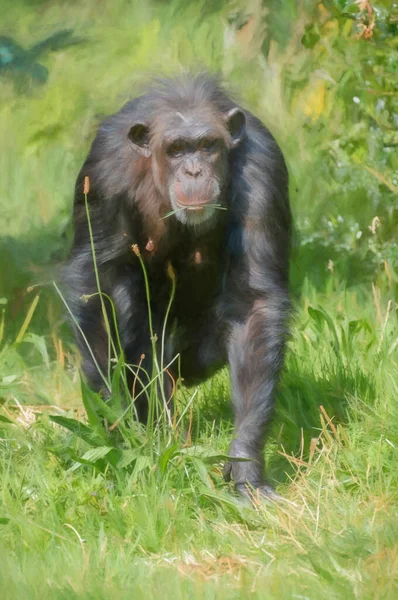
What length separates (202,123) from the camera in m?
5.47

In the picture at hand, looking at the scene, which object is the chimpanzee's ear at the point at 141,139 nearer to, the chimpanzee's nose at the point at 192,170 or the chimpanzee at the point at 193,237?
the chimpanzee at the point at 193,237

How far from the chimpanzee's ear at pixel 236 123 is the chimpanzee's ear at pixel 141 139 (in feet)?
1.33

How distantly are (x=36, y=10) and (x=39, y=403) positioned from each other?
227 inches

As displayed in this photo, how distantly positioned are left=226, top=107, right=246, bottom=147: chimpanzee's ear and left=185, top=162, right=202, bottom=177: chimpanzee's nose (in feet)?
0.90

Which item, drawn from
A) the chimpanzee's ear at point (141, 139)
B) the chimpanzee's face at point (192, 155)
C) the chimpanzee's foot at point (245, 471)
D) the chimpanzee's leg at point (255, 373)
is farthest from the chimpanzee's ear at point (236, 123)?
the chimpanzee's foot at point (245, 471)

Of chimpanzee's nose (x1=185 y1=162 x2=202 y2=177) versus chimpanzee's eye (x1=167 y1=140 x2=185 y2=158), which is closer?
chimpanzee's nose (x1=185 y1=162 x2=202 y2=177)

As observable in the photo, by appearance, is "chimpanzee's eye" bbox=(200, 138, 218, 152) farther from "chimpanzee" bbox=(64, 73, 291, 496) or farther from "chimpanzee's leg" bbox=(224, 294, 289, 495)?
"chimpanzee's leg" bbox=(224, 294, 289, 495)

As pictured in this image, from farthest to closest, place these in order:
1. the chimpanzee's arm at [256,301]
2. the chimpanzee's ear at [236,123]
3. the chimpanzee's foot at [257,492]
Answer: the chimpanzee's ear at [236,123]
the chimpanzee's arm at [256,301]
the chimpanzee's foot at [257,492]

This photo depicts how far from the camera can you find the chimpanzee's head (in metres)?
5.27

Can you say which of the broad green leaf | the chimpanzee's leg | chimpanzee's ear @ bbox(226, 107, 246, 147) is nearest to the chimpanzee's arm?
the chimpanzee's leg

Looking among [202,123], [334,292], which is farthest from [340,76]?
[202,123]

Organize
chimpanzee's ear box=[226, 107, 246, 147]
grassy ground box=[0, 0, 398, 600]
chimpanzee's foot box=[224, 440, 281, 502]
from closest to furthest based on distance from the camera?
grassy ground box=[0, 0, 398, 600]
chimpanzee's foot box=[224, 440, 281, 502]
chimpanzee's ear box=[226, 107, 246, 147]

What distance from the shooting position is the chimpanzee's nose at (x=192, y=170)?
5320 millimetres

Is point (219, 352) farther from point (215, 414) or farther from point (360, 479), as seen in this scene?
point (360, 479)
